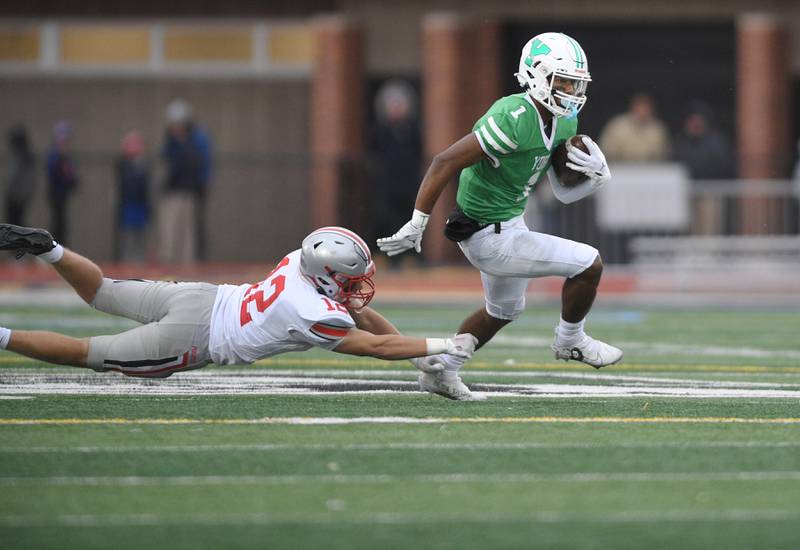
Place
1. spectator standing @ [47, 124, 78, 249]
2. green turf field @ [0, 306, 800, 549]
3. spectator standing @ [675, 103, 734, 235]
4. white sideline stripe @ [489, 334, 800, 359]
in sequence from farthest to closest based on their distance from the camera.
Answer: spectator standing @ [47, 124, 78, 249], spectator standing @ [675, 103, 734, 235], white sideline stripe @ [489, 334, 800, 359], green turf field @ [0, 306, 800, 549]

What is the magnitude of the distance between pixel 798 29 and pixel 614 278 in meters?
5.75

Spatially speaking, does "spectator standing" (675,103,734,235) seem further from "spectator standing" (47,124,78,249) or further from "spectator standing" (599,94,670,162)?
"spectator standing" (47,124,78,249)

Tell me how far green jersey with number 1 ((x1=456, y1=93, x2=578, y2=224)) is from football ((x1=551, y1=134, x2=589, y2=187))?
0.14 ft

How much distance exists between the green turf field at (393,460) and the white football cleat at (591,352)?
0.18 metres

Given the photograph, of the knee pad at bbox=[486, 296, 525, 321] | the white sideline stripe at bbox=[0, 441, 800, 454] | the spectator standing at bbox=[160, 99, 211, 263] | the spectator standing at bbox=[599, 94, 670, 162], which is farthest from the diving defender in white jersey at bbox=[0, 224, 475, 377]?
the spectator standing at bbox=[160, 99, 211, 263]

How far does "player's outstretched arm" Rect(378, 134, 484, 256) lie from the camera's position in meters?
8.07

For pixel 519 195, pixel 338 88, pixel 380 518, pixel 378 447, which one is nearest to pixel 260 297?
pixel 378 447

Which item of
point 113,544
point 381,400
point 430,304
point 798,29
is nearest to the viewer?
point 113,544

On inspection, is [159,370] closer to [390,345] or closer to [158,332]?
[158,332]

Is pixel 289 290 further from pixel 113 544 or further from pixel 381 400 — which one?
pixel 113 544

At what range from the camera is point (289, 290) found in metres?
7.68

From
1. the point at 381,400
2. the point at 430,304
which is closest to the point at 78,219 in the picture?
the point at 430,304

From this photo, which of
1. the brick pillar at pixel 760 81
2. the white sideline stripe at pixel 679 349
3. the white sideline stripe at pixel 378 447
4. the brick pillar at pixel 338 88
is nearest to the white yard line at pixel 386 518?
the white sideline stripe at pixel 378 447

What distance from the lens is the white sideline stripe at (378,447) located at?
6566mm
